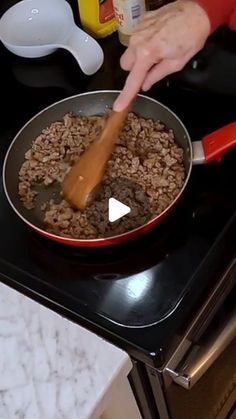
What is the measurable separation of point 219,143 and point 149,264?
17 cm

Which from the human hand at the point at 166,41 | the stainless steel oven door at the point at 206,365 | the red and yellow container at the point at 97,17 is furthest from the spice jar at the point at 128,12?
the stainless steel oven door at the point at 206,365

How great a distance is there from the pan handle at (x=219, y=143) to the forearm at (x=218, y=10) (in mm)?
133

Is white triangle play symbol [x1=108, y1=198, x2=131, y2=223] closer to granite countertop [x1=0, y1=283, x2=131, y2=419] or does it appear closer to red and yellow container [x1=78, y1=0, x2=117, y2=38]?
granite countertop [x1=0, y1=283, x2=131, y2=419]

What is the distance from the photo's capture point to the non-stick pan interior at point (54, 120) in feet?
2.95

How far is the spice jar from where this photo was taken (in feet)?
3.14

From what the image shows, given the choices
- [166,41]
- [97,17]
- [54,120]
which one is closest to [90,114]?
[54,120]

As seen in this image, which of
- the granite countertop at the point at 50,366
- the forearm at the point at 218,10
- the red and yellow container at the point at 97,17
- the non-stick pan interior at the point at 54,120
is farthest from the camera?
the red and yellow container at the point at 97,17

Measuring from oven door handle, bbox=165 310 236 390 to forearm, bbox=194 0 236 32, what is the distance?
36 centimetres

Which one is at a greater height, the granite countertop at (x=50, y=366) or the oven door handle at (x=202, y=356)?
the granite countertop at (x=50, y=366)

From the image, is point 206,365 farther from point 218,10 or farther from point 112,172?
point 218,10

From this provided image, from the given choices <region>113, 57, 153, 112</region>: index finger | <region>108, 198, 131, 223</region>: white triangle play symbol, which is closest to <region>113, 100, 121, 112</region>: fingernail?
<region>113, 57, 153, 112</region>: index finger

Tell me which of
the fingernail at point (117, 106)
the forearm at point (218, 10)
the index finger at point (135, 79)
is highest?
the forearm at point (218, 10)

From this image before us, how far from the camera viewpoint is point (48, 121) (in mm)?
973

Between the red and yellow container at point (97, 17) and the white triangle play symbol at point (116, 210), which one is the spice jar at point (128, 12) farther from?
the white triangle play symbol at point (116, 210)
